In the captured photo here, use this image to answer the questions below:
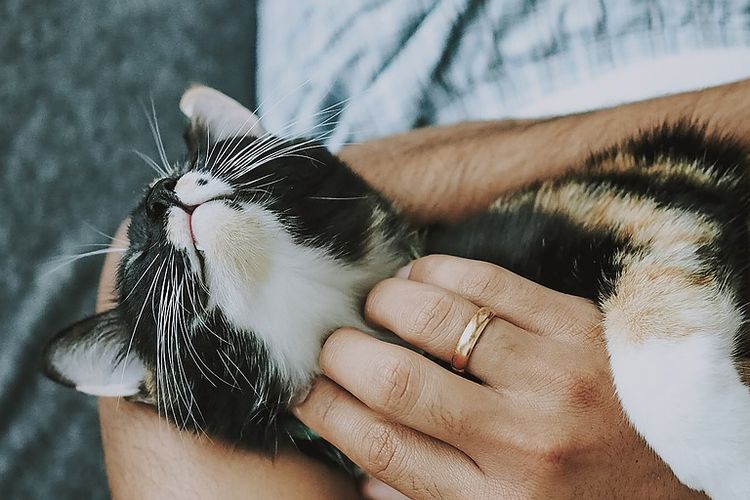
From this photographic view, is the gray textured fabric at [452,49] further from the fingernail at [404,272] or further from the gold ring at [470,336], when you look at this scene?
the gold ring at [470,336]

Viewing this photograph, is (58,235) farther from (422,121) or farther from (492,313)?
(492,313)

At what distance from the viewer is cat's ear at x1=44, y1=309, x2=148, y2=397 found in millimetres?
889

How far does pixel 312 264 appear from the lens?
0.88 metres

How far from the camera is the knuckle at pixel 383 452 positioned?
2.54 ft

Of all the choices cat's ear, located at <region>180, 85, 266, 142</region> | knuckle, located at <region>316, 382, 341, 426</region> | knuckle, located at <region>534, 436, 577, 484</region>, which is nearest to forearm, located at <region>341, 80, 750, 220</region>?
cat's ear, located at <region>180, 85, 266, 142</region>

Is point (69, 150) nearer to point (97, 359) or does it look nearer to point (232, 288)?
point (97, 359)

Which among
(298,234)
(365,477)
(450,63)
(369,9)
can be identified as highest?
(369,9)

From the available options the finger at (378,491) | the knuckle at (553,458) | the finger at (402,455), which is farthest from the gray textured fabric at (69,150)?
the knuckle at (553,458)

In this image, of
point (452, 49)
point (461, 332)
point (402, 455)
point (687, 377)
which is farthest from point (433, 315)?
point (452, 49)

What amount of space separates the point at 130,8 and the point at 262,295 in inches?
39.8

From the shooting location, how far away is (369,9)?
132 centimetres

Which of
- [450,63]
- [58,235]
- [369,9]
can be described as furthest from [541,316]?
[58,235]

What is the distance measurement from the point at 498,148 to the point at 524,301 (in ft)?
1.50

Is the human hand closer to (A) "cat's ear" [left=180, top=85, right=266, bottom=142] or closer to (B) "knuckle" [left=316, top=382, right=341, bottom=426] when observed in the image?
(B) "knuckle" [left=316, top=382, right=341, bottom=426]
